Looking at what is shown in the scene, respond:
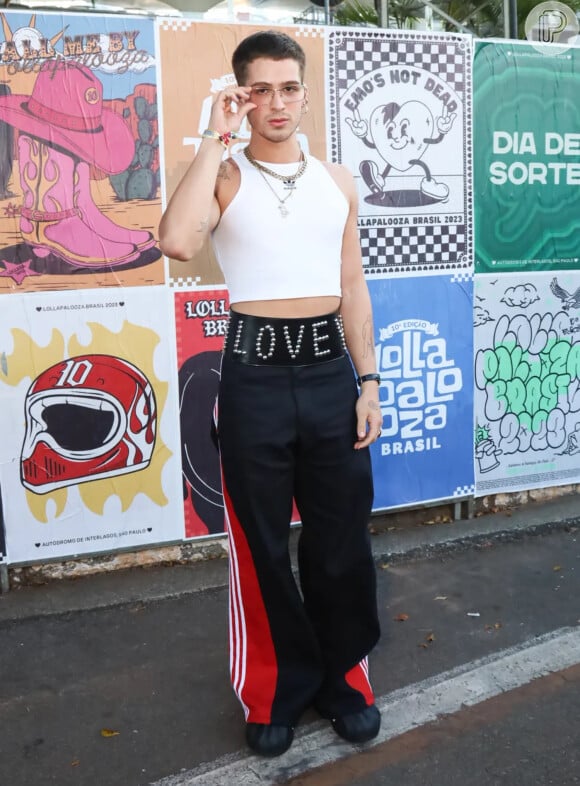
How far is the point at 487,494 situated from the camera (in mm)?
5062

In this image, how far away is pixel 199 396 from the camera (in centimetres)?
438

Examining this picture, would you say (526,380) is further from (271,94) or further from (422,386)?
(271,94)

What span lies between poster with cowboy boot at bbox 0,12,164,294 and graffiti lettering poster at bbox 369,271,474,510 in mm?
1345

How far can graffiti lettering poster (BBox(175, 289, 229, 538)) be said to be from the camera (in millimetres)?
4293

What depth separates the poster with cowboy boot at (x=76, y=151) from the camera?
154 inches

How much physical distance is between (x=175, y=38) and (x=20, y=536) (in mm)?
2485

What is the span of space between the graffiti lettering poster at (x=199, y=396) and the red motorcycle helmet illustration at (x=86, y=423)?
192 millimetres

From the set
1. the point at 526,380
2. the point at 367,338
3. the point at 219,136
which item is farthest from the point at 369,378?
the point at 526,380

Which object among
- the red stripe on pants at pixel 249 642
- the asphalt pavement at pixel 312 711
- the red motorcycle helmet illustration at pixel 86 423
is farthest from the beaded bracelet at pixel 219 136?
the asphalt pavement at pixel 312 711

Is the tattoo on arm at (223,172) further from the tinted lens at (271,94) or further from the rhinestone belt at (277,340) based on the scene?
the rhinestone belt at (277,340)

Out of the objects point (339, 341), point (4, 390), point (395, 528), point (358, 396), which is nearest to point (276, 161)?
point (339, 341)

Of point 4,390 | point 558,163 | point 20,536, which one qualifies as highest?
point 558,163

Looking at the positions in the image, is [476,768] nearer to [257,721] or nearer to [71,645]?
[257,721]

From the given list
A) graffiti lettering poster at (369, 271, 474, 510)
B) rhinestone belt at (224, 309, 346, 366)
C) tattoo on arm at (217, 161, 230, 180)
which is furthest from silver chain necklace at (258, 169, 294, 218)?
graffiti lettering poster at (369, 271, 474, 510)
